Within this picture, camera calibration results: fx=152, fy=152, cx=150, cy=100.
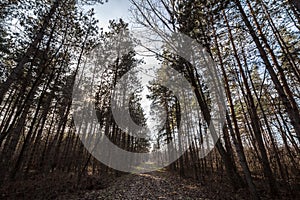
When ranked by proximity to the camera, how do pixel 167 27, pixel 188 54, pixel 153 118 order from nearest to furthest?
pixel 167 27
pixel 188 54
pixel 153 118

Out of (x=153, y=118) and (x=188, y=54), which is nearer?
(x=188, y=54)

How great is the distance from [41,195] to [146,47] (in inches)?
281

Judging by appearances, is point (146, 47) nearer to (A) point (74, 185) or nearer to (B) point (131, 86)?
(A) point (74, 185)

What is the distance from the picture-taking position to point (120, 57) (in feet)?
39.7

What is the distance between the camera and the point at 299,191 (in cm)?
638

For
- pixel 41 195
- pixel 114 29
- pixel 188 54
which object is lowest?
pixel 41 195

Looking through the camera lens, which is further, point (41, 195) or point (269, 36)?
point (269, 36)

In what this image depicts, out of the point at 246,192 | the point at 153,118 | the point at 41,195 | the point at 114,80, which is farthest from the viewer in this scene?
the point at 153,118

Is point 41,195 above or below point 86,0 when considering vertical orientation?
below

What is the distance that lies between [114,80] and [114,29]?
13.6 feet

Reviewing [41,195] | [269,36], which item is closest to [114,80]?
[41,195]

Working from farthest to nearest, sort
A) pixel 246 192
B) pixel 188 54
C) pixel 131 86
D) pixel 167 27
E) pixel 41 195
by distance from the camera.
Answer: pixel 131 86 → pixel 246 192 → pixel 41 195 → pixel 188 54 → pixel 167 27

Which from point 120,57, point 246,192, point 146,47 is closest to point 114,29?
point 120,57

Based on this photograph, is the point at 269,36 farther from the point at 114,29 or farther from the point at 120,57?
the point at 114,29
